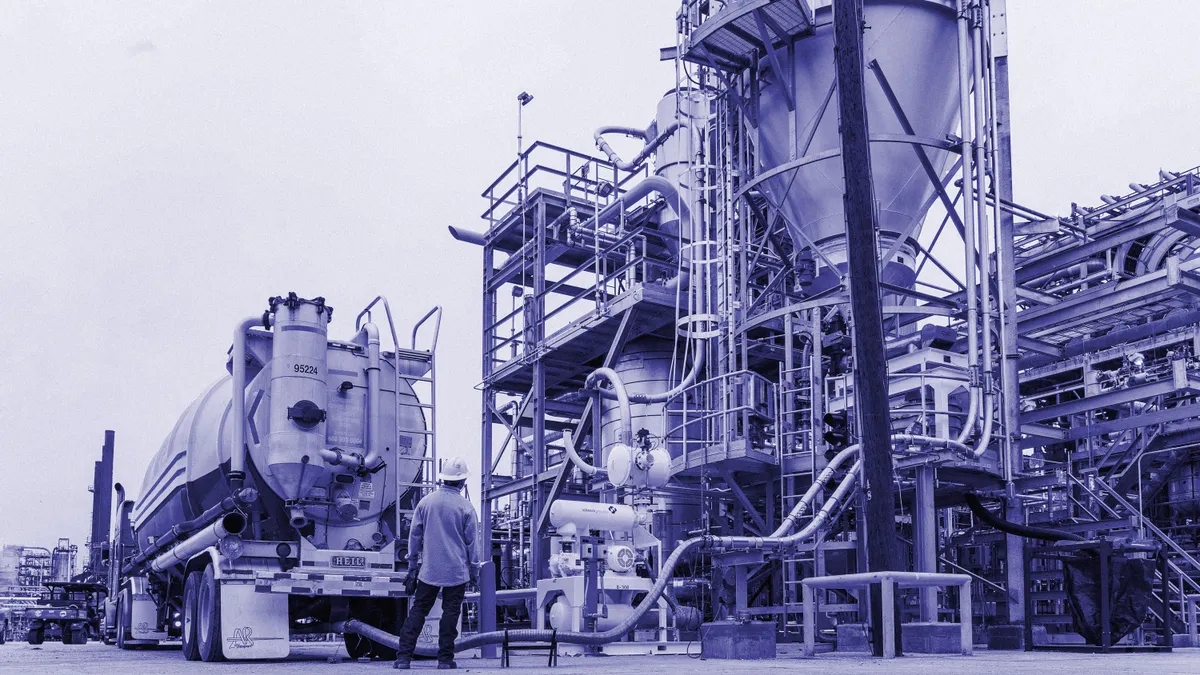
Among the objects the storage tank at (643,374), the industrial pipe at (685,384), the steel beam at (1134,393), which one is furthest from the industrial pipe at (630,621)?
the storage tank at (643,374)

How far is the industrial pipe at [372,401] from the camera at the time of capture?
12531 mm

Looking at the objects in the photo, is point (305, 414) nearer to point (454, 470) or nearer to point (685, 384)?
point (454, 470)

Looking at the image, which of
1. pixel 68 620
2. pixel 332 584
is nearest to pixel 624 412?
pixel 332 584

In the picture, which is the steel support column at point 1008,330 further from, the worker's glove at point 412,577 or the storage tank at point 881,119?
the worker's glove at point 412,577

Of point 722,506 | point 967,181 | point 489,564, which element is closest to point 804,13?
point 967,181

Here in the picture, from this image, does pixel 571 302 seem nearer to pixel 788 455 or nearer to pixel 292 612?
pixel 788 455

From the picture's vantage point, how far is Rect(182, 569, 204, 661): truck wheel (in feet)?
38.6

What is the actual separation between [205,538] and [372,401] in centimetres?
214

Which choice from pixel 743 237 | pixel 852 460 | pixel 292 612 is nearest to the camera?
pixel 292 612

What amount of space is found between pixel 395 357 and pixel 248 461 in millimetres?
1878

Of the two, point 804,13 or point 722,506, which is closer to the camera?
point 804,13

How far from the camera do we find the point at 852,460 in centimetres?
1548

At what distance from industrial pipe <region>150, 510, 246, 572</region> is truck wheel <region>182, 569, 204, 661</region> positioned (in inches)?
9.7

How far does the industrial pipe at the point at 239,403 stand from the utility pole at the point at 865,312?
19.3 feet
